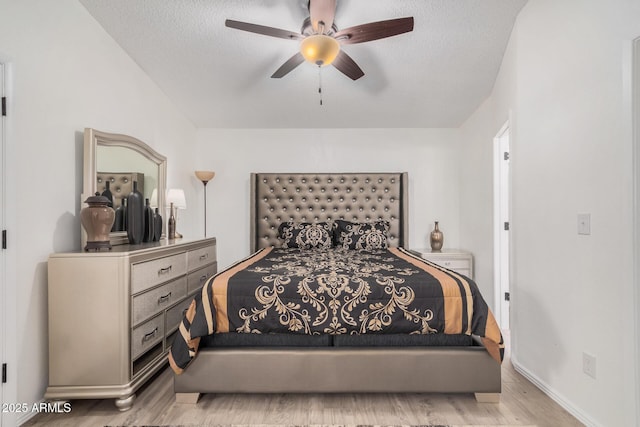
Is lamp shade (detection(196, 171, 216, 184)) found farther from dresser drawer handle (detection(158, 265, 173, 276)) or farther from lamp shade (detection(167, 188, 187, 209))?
dresser drawer handle (detection(158, 265, 173, 276))

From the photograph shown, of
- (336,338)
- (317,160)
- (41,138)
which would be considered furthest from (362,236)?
(41,138)

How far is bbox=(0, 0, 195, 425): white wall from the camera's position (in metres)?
1.65

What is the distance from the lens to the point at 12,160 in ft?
5.38

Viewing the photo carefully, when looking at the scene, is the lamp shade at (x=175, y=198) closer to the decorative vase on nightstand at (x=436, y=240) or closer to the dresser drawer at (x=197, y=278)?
the dresser drawer at (x=197, y=278)

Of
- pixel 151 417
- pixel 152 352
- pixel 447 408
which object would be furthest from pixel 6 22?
pixel 447 408

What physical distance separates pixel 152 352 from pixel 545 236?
2.56 meters

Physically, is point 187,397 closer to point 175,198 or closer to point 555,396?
point 175,198

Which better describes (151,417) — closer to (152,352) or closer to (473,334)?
(152,352)

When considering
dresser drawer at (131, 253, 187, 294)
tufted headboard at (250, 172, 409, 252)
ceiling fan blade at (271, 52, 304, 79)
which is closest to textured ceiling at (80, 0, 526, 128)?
ceiling fan blade at (271, 52, 304, 79)

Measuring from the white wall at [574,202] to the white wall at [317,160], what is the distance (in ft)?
5.30

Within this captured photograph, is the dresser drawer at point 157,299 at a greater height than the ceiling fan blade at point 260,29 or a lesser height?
lesser

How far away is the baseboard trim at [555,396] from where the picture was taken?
5.50ft

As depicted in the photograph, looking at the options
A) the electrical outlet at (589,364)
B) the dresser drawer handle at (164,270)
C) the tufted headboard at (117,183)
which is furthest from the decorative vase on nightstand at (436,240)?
the tufted headboard at (117,183)

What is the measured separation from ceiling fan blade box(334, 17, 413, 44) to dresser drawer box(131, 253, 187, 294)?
5.79ft
